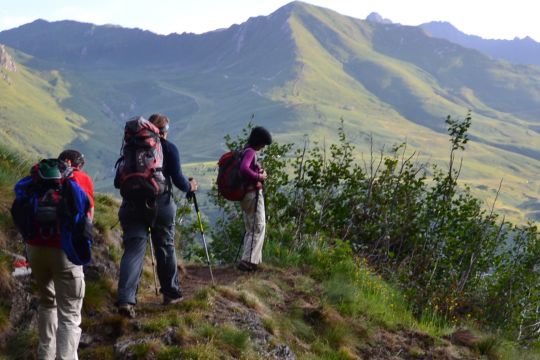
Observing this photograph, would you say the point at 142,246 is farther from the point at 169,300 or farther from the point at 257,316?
the point at 257,316

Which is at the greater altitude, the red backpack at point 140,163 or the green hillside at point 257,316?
the red backpack at point 140,163

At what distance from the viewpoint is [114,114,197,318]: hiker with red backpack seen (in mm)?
7406

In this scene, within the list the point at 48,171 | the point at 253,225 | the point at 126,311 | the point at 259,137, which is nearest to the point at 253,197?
the point at 253,225

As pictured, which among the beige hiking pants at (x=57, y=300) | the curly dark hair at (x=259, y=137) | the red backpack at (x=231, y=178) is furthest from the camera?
the red backpack at (x=231, y=178)

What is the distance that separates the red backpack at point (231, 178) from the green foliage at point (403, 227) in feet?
6.94

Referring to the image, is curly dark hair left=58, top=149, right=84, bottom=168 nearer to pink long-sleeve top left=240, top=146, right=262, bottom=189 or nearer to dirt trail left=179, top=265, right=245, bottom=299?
dirt trail left=179, top=265, right=245, bottom=299

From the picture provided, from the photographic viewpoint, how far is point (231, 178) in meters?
9.98

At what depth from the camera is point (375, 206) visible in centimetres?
1398

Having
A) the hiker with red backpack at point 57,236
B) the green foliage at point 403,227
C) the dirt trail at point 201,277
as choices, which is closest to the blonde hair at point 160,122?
the hiker with red backpack at point 57,236

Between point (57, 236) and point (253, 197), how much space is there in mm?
4459

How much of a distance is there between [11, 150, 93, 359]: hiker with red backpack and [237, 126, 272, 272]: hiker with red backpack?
12.5ft

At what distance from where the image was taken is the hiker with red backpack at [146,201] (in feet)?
24.3

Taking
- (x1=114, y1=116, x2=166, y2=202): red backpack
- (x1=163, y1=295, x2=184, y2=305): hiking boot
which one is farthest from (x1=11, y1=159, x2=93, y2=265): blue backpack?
(x1=163, y1=295, x2=184, y2=305): hiking boot

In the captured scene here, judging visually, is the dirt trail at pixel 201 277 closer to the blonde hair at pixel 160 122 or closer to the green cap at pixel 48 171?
the blonde hair at pixel 160 122
